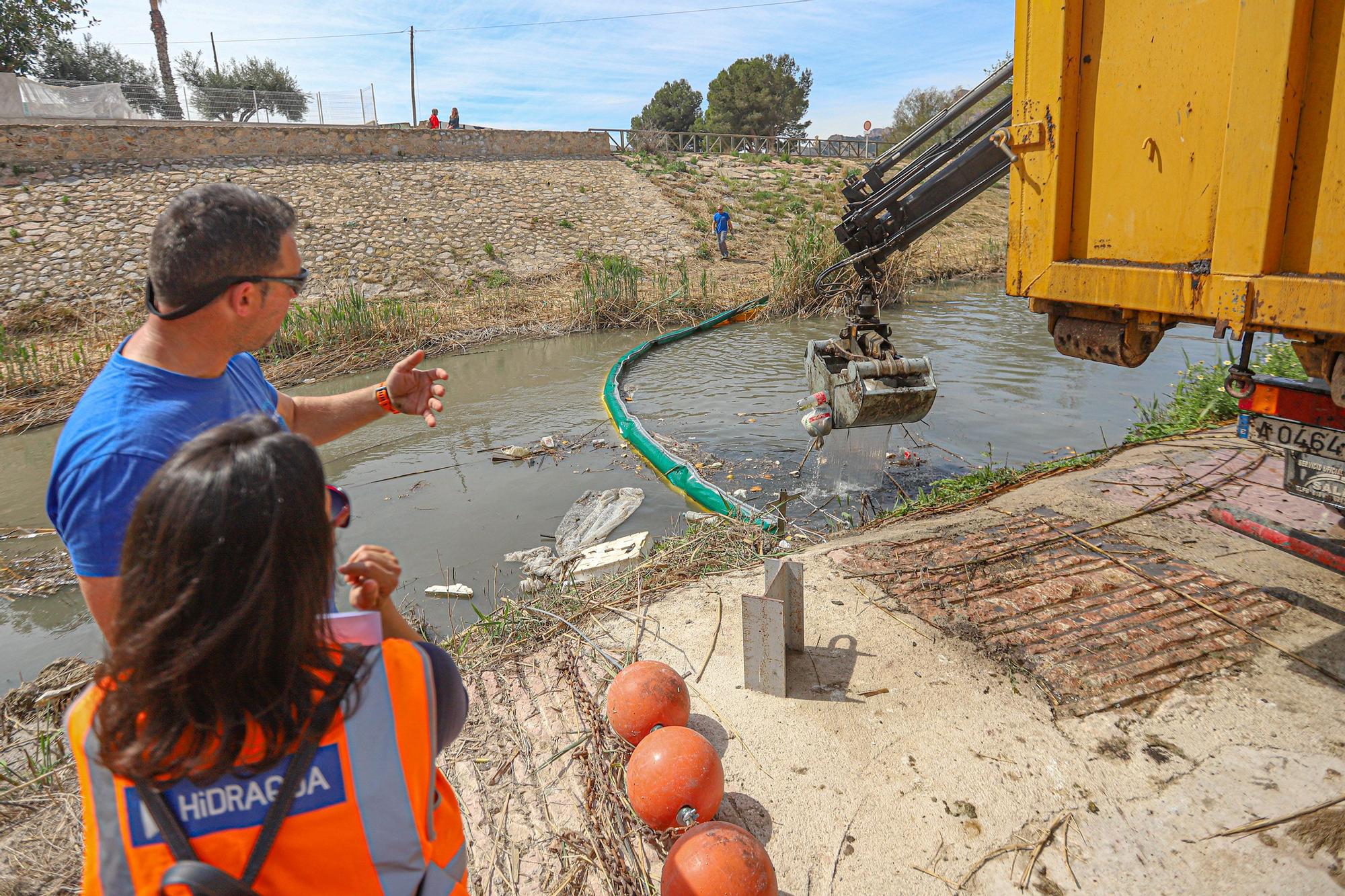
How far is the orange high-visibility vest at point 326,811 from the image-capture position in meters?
1.14

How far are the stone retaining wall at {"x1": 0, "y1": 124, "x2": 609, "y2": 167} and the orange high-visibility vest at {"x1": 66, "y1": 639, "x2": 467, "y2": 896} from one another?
2444cm

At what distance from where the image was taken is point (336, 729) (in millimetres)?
1179

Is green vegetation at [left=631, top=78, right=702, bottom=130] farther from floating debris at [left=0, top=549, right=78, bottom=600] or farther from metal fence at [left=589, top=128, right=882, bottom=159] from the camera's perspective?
floating debris at [left=0, top=549, right=78, bottom=600]

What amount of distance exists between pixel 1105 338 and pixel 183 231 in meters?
3.41

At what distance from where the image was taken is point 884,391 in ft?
16.6

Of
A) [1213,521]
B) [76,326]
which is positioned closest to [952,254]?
[1213,521]

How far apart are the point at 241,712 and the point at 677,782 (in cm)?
165

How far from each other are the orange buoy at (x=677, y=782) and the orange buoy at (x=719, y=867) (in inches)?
8.6

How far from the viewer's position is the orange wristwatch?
2.67 m

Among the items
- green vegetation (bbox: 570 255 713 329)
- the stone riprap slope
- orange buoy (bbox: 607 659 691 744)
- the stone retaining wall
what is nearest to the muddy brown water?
green vegetation (bbox: 570 255 713 329)

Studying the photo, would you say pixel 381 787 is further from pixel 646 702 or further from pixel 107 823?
pixel 646 702

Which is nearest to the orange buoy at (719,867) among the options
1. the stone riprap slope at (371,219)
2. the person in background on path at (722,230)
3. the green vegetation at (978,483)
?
the green vegetation at (978,483)

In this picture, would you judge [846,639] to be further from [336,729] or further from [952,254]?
[952,254]

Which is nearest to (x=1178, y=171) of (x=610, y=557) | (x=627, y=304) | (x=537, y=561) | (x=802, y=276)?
(x=610, y=557)
